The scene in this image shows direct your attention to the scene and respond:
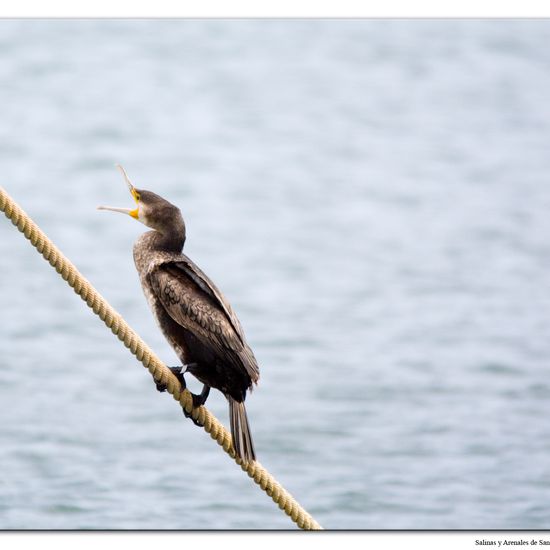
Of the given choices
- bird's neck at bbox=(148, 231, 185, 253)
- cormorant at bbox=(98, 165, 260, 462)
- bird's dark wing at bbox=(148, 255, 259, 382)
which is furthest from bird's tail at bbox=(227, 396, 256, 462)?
bird's neck at bbox=(148, 231, 185, 253)

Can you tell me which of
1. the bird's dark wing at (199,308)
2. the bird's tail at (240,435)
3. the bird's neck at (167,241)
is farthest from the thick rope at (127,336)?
the bird's neck at (167,241)

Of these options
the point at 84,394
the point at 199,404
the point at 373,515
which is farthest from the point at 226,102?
the point at 199,404

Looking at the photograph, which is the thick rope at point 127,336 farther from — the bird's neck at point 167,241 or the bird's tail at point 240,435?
the bird's neck at point 167,241

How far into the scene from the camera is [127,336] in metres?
4.33

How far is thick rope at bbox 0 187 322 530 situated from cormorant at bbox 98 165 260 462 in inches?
1.8

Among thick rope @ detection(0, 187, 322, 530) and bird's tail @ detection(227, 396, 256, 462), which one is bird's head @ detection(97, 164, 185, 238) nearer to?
thick rope @ detection(0, 187, 322, 530)

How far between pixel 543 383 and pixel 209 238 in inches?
212

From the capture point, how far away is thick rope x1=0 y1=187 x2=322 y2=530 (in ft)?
14.0

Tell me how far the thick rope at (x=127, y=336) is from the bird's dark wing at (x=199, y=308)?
6.5 inches

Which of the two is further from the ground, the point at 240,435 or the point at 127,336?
the point at 127,336

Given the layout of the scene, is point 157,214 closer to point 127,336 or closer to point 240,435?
point 127,336

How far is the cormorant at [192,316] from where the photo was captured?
14.9 feet

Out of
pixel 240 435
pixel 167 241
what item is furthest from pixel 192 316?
pixel 240 435

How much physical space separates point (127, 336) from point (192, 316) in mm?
341
